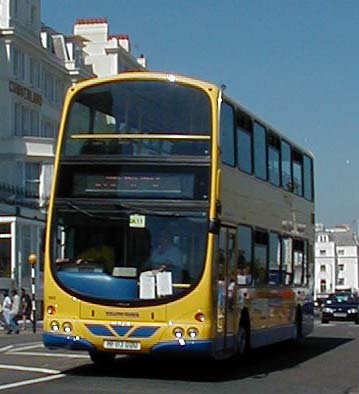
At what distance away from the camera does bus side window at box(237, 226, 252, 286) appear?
18406mm

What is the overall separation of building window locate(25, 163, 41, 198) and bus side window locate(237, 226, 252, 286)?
37.4 meters

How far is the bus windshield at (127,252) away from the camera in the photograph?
637 inches

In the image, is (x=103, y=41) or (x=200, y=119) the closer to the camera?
(x=200, y=119)

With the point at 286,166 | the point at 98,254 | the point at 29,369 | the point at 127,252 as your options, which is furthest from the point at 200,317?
the point at 286,166

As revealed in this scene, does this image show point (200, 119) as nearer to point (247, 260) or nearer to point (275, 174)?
point (247, 260)

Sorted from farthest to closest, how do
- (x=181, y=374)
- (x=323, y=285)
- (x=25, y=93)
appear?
(x=323, y=285) < (x=25, y=93) < (x=181, y=374)

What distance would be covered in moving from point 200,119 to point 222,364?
548cm

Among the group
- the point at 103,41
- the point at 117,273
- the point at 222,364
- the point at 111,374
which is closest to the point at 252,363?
the point at 222,364

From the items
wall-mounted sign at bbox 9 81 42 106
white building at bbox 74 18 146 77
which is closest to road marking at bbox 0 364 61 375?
wall-mounted sign at bbox 9 81 42 106

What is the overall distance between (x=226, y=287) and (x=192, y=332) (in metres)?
1.48

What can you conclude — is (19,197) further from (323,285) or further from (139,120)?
(323,285)

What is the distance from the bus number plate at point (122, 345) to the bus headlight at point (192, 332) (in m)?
0.79

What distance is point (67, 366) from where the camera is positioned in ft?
62.4

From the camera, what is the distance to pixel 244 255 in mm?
18797
